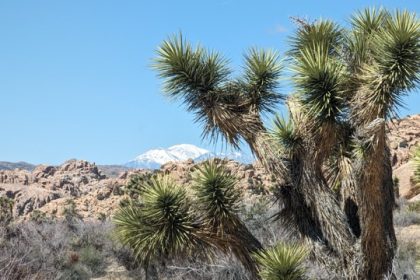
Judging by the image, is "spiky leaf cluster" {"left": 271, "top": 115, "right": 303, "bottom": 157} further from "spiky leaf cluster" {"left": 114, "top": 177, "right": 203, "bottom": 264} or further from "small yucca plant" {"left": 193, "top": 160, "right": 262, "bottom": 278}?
"spiky leaf cluster" {"left": 114, "top": 177, "right": 203, "bottom": 264}

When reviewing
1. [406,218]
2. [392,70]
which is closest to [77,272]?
[406,218]

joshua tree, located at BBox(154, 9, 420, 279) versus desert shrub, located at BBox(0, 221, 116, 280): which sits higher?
joshua tree, located at BBox(154, 9, 420, 279)

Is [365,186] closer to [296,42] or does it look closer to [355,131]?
[355,131]

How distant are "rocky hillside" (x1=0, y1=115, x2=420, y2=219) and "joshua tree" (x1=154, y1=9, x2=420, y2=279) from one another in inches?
590

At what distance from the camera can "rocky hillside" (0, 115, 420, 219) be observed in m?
29.1

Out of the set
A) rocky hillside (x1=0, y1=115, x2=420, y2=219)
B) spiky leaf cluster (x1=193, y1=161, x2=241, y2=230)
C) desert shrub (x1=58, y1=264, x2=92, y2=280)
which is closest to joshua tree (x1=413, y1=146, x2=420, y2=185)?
spiky leaf cluster (x1=193, y1=161, x2=241, y2=230)

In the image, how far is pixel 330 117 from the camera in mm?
6594

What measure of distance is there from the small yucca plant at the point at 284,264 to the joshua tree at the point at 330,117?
0.61 m

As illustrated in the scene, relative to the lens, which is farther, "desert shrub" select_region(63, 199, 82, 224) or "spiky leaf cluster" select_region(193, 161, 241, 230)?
"desert shrub" select_region(63, 199, 82, 224)

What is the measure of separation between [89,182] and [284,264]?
144ft

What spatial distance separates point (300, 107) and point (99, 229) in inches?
517

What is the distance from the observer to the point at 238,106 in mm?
7406

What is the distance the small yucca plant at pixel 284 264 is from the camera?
6.25 metres

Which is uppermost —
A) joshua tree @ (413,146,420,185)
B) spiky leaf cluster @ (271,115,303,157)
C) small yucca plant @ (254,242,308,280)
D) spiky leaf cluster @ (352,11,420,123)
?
spiky leaf cluster @ (352,11,420,123)
